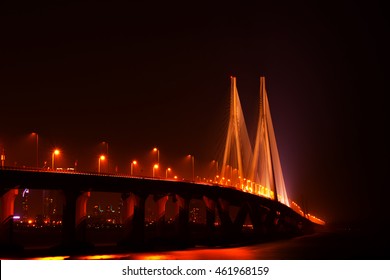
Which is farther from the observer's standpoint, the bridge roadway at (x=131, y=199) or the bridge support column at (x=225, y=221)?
the bridge support column at (x=225, y=221)

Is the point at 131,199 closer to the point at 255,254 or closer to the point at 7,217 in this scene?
the point at 7,217

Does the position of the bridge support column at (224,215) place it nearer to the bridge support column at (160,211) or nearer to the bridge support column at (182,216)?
the bridge support column at (182,216)

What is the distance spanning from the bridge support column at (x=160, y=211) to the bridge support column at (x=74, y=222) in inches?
839

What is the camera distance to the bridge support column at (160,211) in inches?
3536

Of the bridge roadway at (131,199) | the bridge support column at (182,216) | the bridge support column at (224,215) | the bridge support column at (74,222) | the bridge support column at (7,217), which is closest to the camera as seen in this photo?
the bridge support column at (7,217)

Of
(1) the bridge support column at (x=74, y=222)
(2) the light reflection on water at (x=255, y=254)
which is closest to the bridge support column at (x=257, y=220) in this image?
(2) the light reflection on water at (x=255, y=254)

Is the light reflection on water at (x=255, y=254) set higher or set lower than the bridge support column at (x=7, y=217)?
lower

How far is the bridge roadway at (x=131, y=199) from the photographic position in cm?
6088

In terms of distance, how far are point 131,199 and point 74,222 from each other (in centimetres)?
1522

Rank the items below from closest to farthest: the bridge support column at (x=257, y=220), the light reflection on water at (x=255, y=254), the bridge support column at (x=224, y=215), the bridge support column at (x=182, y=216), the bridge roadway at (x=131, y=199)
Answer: the light reflection on water at (x=255, y=254) < the bridge roadway at (x=131, y=199) < the bridge support column at (x=182, y=216) < the bridge support column at (x=224, y=215) < the bridge support column at (x=257, y=220)

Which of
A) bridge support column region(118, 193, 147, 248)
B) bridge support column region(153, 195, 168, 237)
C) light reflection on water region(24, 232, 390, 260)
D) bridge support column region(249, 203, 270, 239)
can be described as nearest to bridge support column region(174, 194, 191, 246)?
bridge support column region(153, 195, 168, 237)

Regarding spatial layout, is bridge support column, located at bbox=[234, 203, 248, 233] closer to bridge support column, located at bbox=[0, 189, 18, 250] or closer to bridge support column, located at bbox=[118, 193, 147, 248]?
bridge support column, located at bbox=[118, 193, 147, 248]

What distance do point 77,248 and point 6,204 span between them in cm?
816
